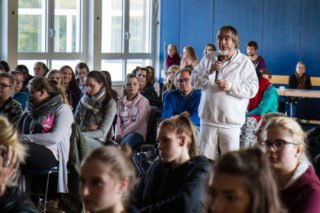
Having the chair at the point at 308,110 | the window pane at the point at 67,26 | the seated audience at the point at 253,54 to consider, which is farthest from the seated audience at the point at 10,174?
the window pane at the point at 67,26

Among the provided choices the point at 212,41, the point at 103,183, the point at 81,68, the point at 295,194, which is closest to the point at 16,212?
the point at 103,183

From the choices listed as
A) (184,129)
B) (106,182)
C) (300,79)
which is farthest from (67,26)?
(106,182)

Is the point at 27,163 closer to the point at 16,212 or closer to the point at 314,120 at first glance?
the point at 16,212

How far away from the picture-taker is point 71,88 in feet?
25.4

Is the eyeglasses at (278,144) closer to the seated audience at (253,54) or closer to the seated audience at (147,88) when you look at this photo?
the seated audience at (147,88)

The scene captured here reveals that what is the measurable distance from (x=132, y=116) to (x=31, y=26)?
244 inches

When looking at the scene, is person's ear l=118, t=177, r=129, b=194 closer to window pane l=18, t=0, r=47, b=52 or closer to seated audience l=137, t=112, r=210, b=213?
seated audience l=137, t=112, r=210, b=213

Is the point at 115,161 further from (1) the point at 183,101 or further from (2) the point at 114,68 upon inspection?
(2) the point at 114,68

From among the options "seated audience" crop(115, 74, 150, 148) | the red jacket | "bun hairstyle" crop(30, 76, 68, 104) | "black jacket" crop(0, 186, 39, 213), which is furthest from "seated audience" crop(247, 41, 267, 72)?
"black jacket" crop(0, 186, 39, 213)

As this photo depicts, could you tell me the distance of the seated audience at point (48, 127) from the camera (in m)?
5.02

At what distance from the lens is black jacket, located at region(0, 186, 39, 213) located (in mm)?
2377

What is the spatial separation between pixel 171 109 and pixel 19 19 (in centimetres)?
649

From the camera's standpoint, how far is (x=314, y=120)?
30.3 feet

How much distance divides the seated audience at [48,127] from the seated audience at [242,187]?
3351mm
